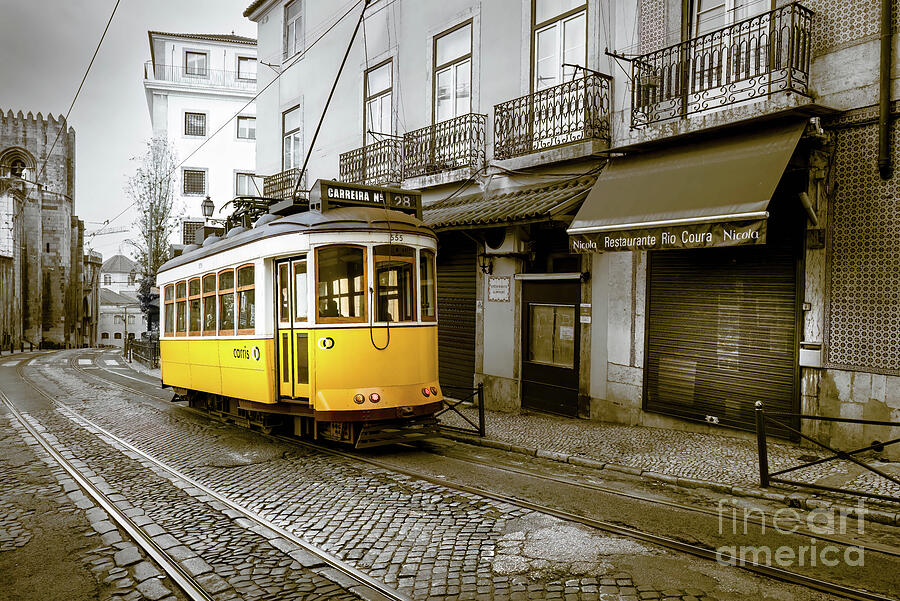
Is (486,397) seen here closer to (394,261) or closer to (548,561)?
(394,261)

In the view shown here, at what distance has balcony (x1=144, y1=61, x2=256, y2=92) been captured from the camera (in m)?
44.8

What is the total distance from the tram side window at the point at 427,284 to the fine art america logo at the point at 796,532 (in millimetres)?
4402

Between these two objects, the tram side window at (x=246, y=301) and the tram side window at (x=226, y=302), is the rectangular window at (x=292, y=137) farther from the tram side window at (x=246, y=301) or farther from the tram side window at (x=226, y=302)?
the tram side window at (x=246, y=301)

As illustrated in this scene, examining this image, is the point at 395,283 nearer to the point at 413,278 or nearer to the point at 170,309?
the point at 413,278

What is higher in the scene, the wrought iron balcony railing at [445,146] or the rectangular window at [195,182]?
the rectangular window at [195,182]

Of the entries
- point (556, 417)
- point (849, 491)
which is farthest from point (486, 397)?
point (849, 491)

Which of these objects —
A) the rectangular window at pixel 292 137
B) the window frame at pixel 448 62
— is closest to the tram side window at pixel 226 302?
the window frame at pixel 448 62

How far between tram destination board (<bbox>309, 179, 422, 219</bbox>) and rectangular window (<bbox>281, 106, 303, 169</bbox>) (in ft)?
40.7

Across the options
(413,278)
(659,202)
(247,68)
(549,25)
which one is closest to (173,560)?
(413,278)

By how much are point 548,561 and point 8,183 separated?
6381 centimetres

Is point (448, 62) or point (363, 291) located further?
point (448, 62)

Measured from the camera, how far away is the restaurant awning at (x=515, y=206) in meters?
10.8

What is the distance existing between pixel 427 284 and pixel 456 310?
5584 mm

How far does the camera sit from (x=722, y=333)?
9805 mm
